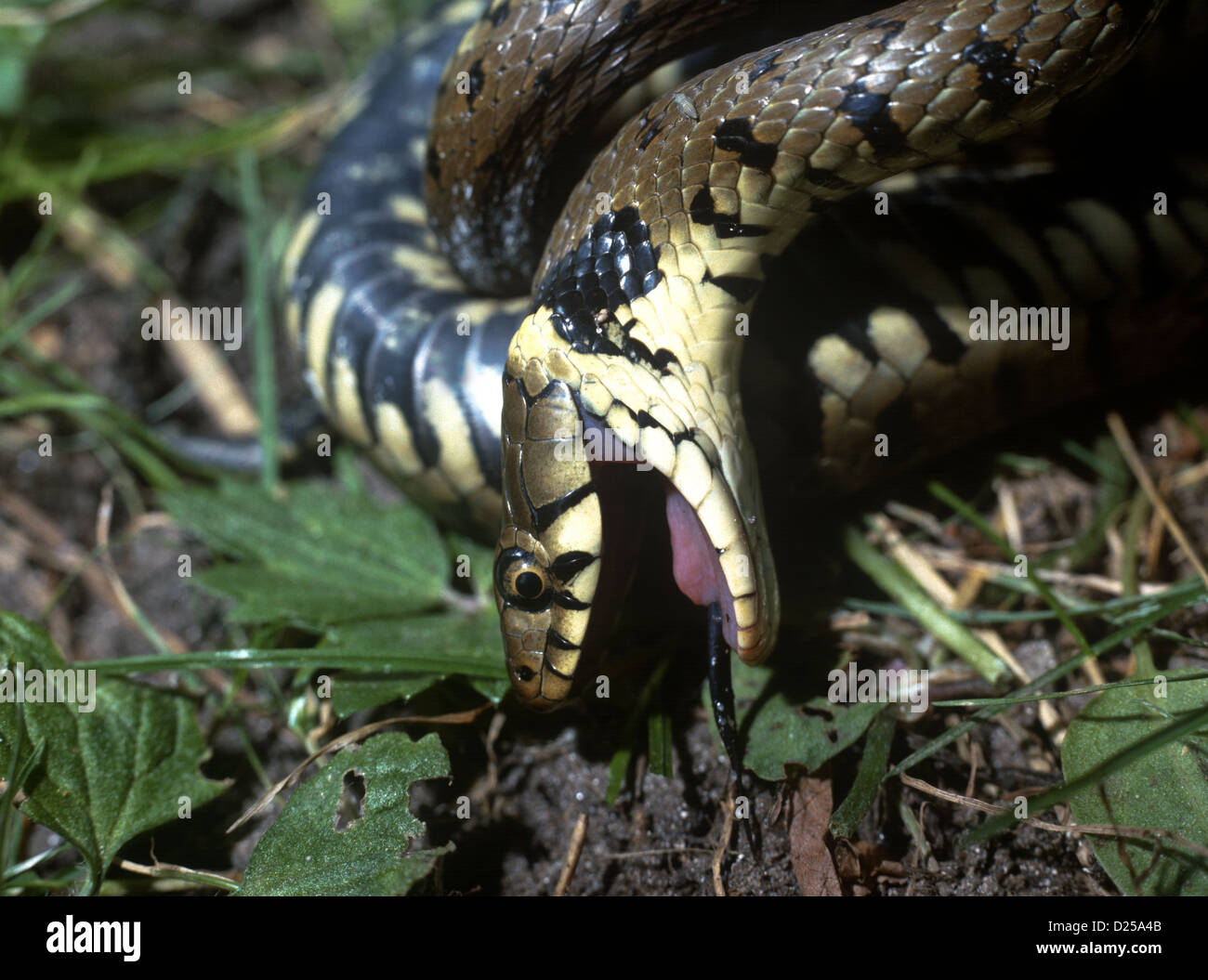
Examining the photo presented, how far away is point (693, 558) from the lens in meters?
1.99

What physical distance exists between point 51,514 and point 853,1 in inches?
108

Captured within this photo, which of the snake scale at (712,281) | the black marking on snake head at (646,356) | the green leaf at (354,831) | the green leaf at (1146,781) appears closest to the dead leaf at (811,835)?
the snake scale at (712,281)

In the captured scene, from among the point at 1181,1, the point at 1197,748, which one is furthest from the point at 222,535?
the point at 1181,1

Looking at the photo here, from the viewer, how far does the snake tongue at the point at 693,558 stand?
6.35ft

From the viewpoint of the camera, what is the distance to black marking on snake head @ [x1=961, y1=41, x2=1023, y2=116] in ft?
5.72

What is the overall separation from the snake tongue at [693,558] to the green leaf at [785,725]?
0.60 feet

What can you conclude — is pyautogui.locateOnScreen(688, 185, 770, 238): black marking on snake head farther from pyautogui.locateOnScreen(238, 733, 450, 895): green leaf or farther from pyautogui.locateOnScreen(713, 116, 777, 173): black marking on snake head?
pyautogui.locateOnScreen(238, 733, 450, 895): green leaf

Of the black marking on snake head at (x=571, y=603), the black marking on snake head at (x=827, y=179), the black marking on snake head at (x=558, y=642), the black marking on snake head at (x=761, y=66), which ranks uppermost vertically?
the black marking on snake head at (x=761, y=66)

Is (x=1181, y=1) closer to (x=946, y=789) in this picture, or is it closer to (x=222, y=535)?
(x=946, y=789)

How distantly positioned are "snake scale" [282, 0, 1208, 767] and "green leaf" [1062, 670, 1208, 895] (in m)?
0.65

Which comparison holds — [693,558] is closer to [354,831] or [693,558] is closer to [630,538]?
[630,538]

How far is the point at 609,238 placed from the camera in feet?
6.56

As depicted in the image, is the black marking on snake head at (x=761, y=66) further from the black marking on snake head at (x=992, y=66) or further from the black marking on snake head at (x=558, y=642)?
the black marking on snake head at (x=558, y=642)

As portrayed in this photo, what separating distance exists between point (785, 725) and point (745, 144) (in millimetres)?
1185
